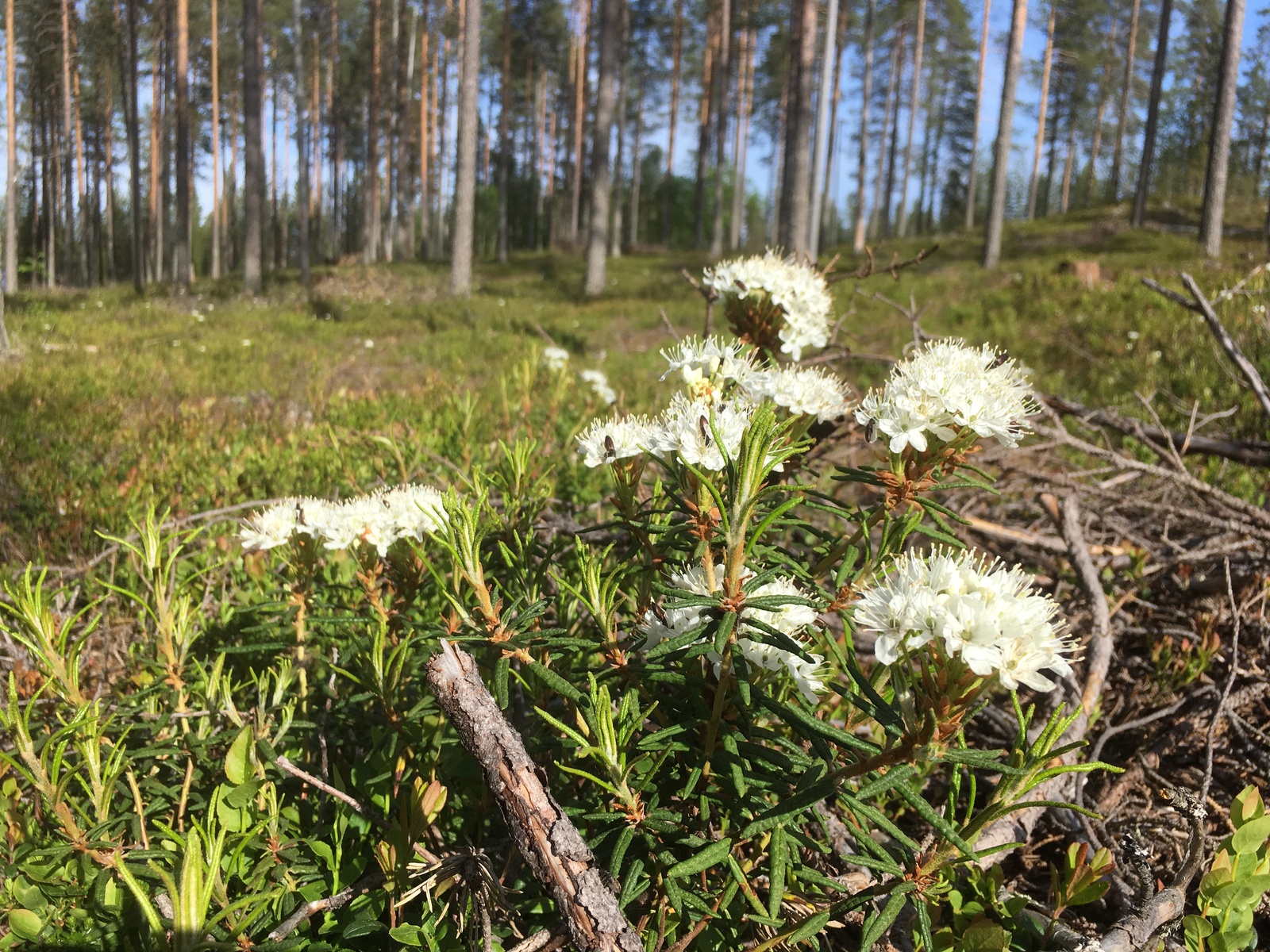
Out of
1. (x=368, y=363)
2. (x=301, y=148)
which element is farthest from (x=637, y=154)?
(x=368, y=363)

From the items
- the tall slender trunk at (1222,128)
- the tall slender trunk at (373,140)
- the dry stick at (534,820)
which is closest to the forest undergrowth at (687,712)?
the dry stick at (534,820)

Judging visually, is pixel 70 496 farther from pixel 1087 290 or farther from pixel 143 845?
pixel 1087 290

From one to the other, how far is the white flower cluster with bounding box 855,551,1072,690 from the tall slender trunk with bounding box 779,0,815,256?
13241mm

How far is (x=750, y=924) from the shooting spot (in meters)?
1.35

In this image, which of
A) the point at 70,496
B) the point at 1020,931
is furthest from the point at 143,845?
the point at 70,496

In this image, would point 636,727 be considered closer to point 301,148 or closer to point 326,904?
point 326,904

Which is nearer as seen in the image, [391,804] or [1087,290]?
[391,804]

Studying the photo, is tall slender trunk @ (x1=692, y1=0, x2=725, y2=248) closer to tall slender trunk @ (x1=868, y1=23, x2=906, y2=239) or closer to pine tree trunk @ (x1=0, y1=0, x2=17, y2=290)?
tall slender trunk @ (x1=868, y1=23, x2=906, y2=239)

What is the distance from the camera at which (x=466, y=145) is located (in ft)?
52.2

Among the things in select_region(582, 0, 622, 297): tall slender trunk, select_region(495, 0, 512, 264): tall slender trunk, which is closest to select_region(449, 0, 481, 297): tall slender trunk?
select_region(582, 0, 622, 297): tall slender trunk

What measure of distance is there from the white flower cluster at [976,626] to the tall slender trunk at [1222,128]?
18.9 m

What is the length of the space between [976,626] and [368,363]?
8.72 meters

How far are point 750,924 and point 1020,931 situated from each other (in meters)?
0.48

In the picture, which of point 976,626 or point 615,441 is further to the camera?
point 615,441
